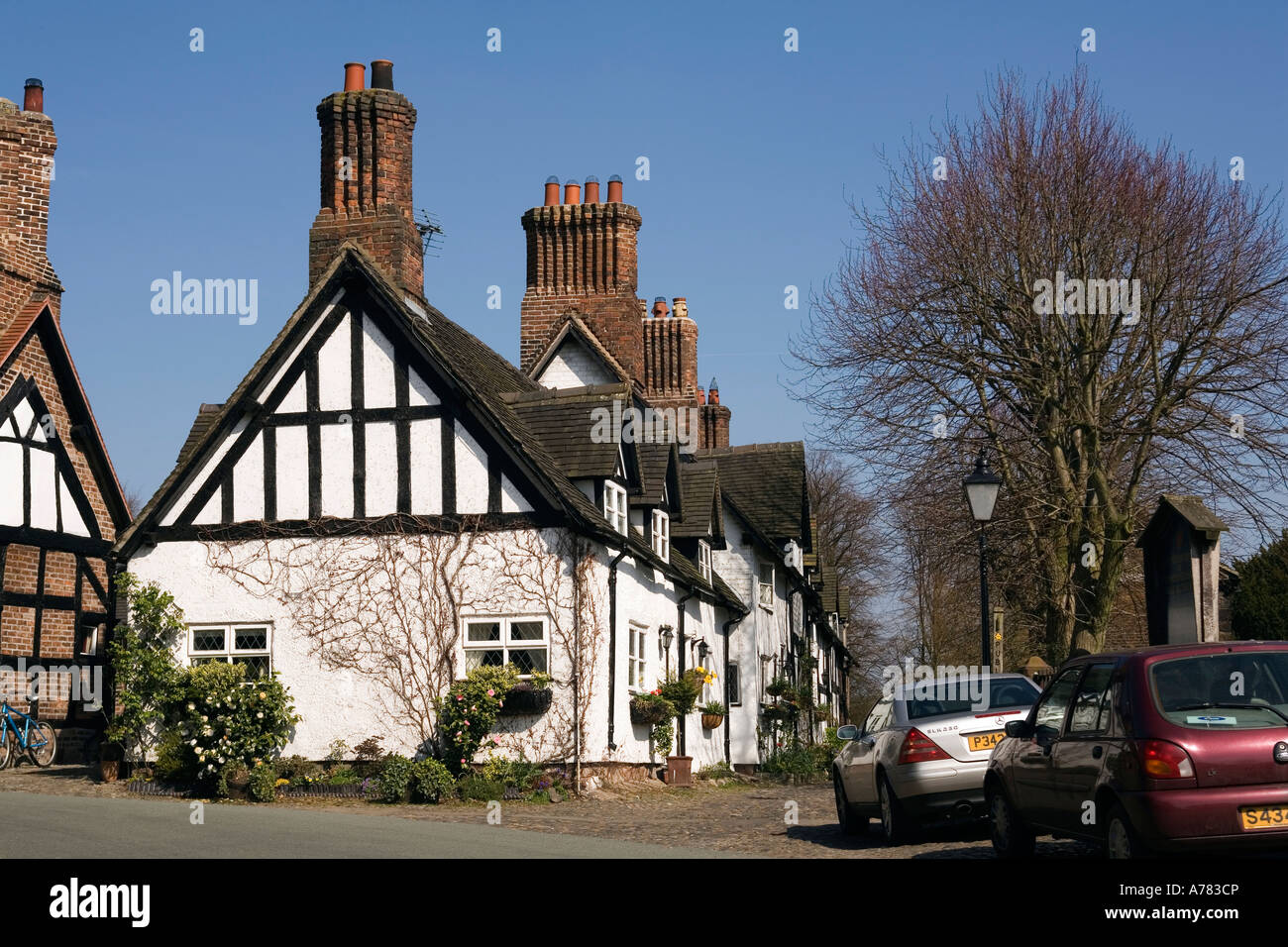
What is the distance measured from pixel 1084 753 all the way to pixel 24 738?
19.2 m

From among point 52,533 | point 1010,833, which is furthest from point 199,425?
point 1010,833

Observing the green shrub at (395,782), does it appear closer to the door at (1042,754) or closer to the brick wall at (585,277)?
the door at (1042,754)

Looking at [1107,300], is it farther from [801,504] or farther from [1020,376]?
[801,504]

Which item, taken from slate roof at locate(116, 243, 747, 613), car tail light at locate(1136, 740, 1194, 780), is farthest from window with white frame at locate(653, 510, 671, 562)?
car tail light at locate(1136, 740, 1194, 780)

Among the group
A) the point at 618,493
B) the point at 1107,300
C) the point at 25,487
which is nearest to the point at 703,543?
the point at 618,493

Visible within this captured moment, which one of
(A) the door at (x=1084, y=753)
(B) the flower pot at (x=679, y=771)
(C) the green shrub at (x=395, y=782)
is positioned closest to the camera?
(A) the door at (x=1084, y=753)

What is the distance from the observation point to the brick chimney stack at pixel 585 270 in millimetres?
32188

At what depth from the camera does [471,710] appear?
65.3 ft

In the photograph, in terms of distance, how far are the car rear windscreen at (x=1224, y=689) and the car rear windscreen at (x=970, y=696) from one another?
4350 mm

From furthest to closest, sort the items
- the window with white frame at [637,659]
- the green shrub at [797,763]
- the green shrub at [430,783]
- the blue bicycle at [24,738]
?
1. the green shrub at [797,763]
2. the blue bicycle at [24,738]
3. the window with white frame at [637,659]
4. the green shrub at [430,783]

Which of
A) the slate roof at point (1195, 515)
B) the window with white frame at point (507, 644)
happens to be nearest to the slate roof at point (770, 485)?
the window with white frame at point (507, 644)

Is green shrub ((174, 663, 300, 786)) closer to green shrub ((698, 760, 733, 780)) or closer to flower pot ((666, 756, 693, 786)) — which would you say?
flower pot ((666, 756, 693, 786))
